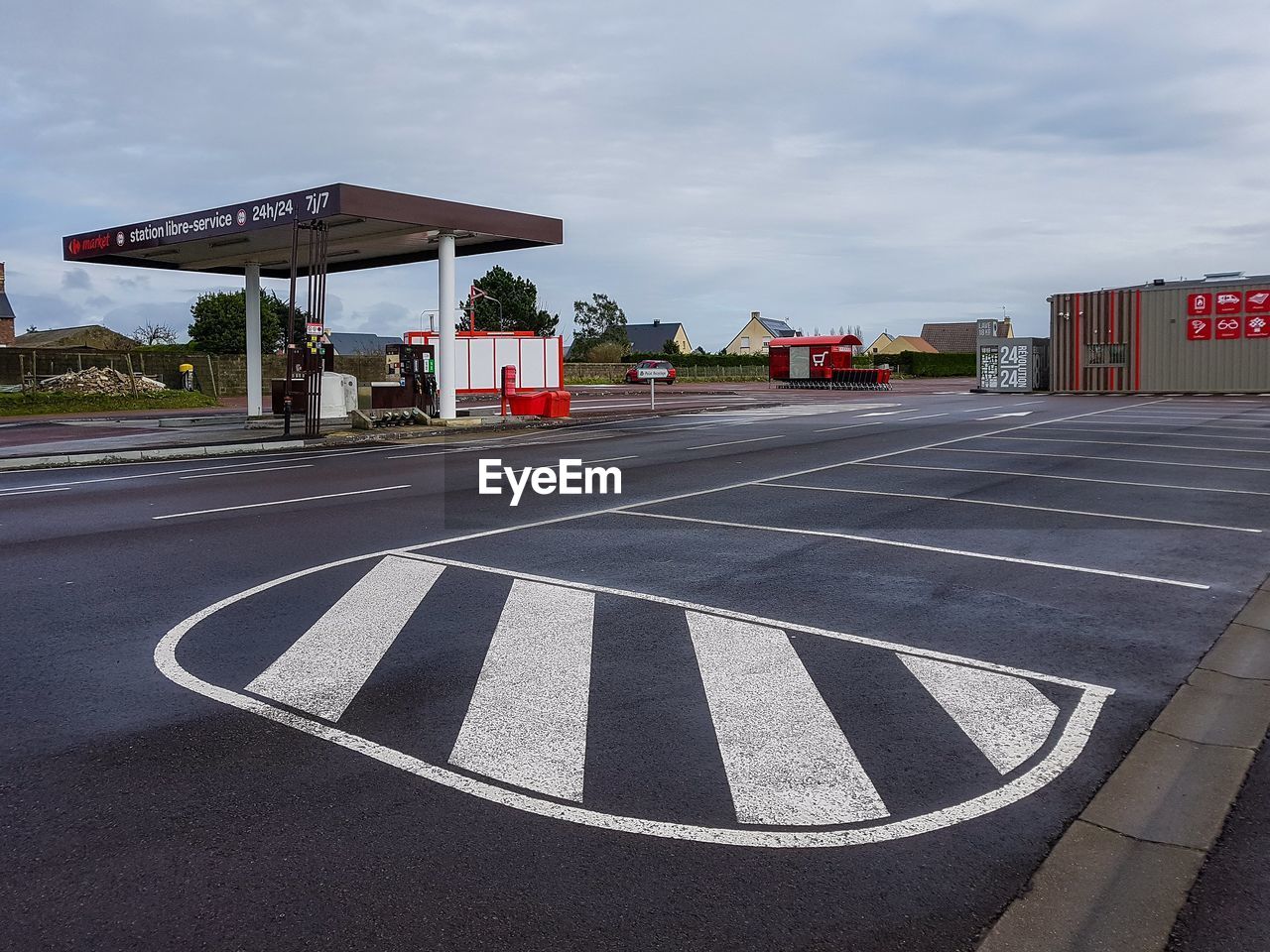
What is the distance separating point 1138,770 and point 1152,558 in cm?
511

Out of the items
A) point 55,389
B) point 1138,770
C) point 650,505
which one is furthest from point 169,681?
point 55,389

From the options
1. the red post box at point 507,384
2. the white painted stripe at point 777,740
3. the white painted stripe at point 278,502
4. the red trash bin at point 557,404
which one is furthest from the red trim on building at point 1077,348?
the white painted stripe at point 777,740

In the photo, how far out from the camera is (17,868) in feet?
11.2

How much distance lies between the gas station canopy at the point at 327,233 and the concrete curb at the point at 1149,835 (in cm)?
1917

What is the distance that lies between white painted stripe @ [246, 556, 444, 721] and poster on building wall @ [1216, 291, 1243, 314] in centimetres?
5054

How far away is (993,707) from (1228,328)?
51744 millimetres

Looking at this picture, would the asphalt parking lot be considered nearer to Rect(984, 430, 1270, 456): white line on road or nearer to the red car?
Rect(984, 430, 1270, 456): white line on road

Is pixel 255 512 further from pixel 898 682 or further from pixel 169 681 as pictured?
pixel 898 682

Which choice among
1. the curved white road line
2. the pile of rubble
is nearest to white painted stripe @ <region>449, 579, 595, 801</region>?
the curved white road line

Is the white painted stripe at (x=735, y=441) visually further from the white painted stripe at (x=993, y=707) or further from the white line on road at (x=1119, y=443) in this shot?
the white painted stripe at (x=993, y=707)

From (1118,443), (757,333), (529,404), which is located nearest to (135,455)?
(529,404)

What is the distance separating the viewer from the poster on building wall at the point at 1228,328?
48.6m

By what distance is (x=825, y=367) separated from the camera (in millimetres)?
64750

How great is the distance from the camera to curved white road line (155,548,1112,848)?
3.64 meters
